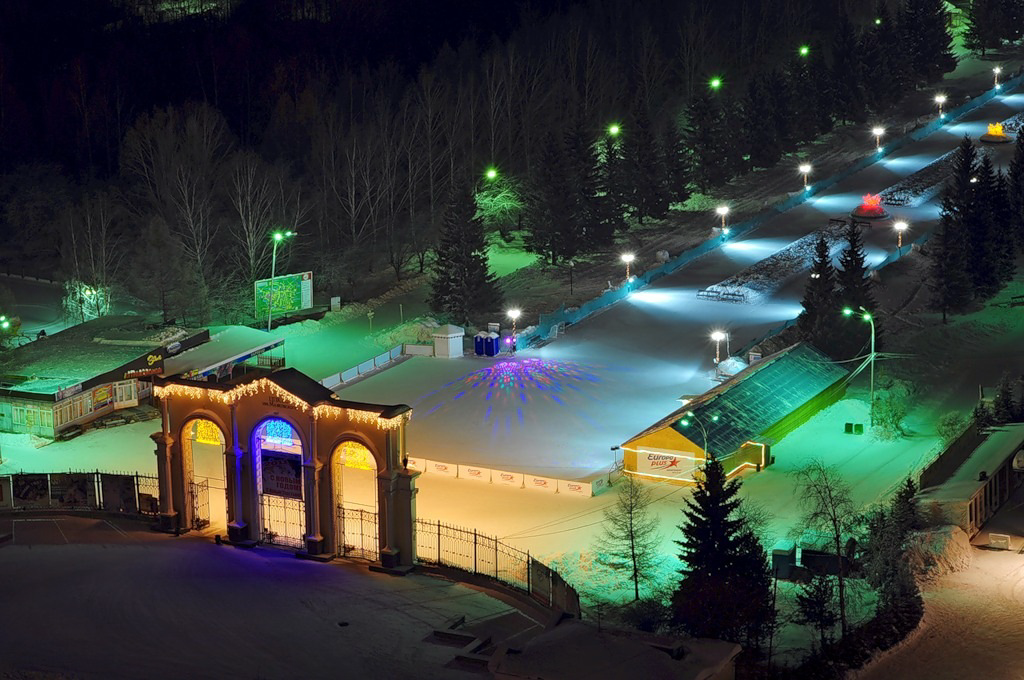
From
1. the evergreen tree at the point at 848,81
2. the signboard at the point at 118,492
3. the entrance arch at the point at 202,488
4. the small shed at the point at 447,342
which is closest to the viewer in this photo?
the entrance arch at the point at 202,488

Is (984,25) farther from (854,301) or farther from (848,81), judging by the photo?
(854,301)

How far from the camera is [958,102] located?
107m

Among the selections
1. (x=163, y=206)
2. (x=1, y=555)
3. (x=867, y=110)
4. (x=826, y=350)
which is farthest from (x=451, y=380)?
(x=867, y=110)

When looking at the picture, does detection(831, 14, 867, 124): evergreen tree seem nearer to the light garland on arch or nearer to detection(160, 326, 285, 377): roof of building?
detection(160, 326, 285, 377): roof of building

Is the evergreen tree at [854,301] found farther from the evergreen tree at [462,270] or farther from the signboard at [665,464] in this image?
the evergreen tree at [462,270]

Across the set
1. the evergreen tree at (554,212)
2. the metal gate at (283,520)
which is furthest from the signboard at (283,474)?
the evergreen tree at (554,212)

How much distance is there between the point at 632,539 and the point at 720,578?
12.0 ft

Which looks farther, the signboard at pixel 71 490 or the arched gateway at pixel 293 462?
the signboard at pixel 71 490

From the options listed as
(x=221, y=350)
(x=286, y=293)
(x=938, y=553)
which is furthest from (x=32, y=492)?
(x=286, y=293)

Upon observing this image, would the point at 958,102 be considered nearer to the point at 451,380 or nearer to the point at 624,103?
the point at 624,103

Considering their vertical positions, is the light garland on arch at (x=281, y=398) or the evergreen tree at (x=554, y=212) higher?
the light garland on arch at (x=281, y=398)

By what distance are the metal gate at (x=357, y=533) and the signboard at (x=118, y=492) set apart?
6.95m

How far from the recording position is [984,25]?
117750 millimetres

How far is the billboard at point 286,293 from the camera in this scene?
241ft
